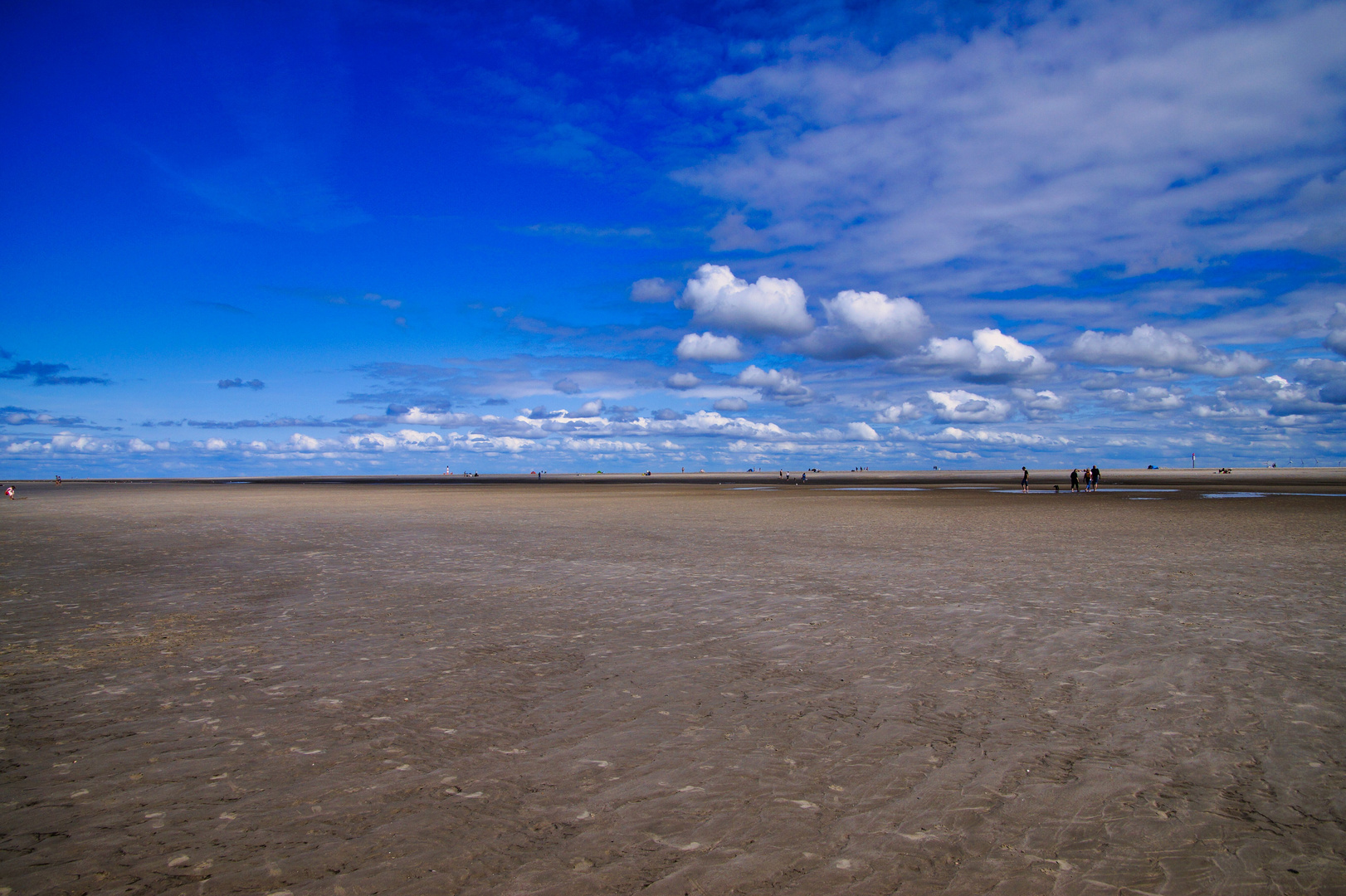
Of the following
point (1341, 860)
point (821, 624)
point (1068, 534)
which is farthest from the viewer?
point (1068, 534)

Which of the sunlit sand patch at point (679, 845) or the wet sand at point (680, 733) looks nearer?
the wet sand at point (680, 733)

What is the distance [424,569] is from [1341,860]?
1505 centimetres

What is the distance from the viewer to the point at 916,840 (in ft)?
15.0

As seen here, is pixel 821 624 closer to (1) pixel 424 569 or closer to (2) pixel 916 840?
(2) pixel 916 840

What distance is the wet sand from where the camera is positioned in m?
4.36

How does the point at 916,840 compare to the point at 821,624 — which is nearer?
the point at 916,840

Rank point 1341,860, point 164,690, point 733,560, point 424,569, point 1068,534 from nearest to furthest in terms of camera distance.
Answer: point 1341,860 → point 164,690 → point 424,569 → point 733,560 → point 1068,534

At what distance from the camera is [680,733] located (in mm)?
6375

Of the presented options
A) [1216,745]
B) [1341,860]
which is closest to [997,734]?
[1216,745]

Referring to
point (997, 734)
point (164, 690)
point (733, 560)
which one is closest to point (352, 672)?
point (164, 690)

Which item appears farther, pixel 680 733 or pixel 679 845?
pixel 680 733

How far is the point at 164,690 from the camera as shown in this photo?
302 inches

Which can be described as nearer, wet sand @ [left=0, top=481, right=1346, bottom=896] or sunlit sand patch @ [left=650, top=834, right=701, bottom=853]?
wet sand @ [left=0, top=481, right=1346, bottom=896]

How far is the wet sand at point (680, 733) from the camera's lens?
4355 mm
